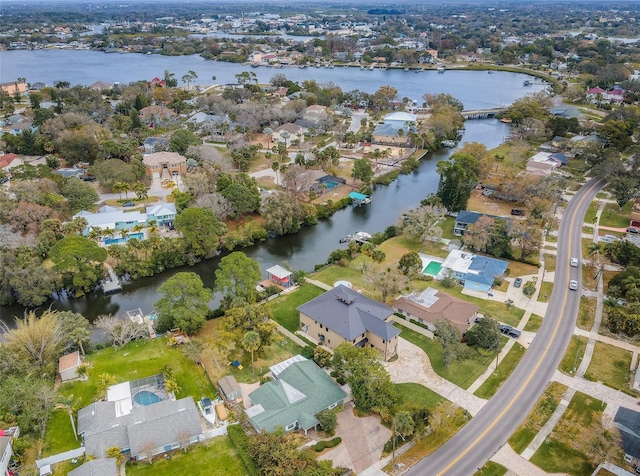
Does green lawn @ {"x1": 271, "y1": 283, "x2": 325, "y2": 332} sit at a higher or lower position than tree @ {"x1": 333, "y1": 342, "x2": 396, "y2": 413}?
lower

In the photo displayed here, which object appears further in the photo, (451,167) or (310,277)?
(451,167)

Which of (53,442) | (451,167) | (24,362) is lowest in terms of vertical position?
(53,442)

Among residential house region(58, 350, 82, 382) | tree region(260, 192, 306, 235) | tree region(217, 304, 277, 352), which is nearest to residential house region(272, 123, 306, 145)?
tree region(260, 192, 306, 235)

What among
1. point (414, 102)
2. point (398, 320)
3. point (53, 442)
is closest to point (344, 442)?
point (398, 320)

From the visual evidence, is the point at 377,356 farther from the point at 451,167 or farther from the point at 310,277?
the point at 451,167

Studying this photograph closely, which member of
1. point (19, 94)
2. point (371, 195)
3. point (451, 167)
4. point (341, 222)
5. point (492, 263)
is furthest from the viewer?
point (19, 94)

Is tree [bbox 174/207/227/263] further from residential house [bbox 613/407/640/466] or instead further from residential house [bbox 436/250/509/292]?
residential house [bbox 613/407/640/466]

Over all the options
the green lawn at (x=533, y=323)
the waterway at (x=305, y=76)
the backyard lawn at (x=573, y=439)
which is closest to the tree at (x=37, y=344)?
the backyard lawn at (x=573, y=439)
